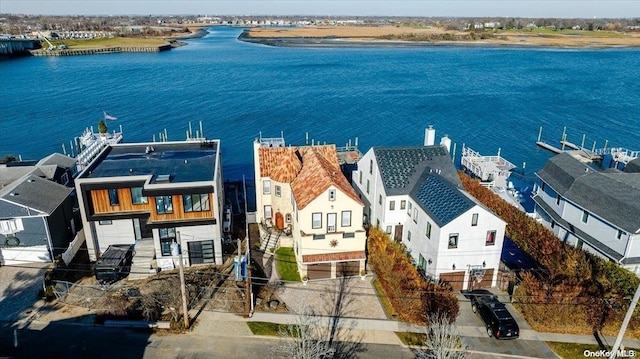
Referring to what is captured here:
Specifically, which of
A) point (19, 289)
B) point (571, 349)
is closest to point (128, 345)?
point (19, 289)

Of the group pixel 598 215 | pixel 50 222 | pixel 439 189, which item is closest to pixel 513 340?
pixel 439 189

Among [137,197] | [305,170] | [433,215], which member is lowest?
[433,215]

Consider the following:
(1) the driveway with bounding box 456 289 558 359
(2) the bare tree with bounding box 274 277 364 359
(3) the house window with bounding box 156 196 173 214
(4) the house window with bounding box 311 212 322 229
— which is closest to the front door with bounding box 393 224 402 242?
(2) the bare tree with bounding box 274 277 364 359

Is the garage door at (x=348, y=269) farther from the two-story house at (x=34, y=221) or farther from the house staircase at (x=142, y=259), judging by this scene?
the two-story house at (x=34, y=221)

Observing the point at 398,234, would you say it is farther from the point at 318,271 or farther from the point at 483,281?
the point at 318,271

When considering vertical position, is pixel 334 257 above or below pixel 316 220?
below

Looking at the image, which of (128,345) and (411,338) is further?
(411,338)
